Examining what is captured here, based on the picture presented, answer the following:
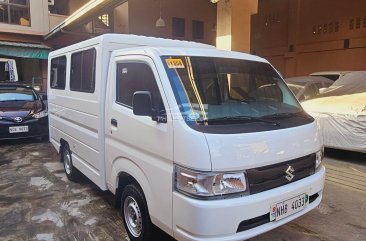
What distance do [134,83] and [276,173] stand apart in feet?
5.06

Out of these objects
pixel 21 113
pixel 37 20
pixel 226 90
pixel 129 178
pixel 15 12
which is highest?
pixel 15 12

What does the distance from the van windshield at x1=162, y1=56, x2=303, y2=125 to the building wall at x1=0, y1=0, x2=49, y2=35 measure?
14.5 m

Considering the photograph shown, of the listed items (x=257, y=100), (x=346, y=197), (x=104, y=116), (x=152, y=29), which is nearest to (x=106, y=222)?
(x=104, y=116)

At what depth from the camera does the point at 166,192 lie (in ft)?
8.47

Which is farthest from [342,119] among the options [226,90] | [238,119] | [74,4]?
[74,4]

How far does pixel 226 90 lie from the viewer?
323cm

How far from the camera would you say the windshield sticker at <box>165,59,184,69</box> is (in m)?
2.87

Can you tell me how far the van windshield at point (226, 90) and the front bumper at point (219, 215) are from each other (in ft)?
2.03

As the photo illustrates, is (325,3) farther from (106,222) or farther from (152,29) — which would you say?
(106,222)

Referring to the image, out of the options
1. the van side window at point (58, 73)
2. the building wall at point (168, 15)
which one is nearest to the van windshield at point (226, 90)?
the van side window at point (58, 73)

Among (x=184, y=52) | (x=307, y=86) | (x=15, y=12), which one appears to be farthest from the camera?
(x=15, y=12)

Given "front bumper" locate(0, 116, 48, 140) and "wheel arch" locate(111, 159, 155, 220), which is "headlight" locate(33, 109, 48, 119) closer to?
"front bumper" locate(0, 116, 48, 140)

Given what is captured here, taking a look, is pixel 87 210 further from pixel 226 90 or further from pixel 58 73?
pixel 58 73

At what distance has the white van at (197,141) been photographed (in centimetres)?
239
